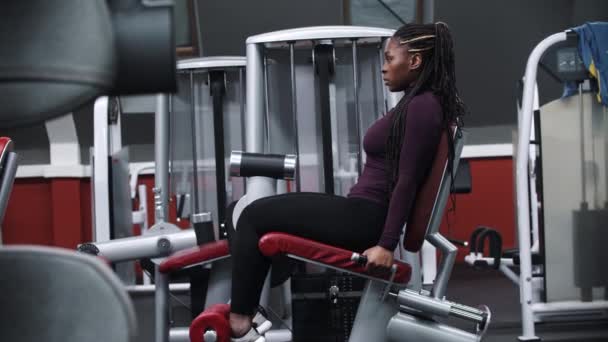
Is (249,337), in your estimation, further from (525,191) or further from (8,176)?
(525,191)

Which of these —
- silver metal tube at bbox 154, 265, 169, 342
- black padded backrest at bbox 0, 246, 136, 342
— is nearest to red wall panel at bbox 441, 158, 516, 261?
silver metal tube at bbox 154, 265, 169, 342

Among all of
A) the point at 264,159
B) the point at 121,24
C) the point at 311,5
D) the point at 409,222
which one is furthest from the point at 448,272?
the point at 311,5

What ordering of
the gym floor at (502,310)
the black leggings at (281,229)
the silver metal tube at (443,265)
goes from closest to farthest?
the black leggings at (281,229) < the silver metal tube at (443,265) < the gym floor at (502,310)

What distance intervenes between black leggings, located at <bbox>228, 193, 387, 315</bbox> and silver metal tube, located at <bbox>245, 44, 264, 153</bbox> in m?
0.59

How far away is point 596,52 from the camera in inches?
117

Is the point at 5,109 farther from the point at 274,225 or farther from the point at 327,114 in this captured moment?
the point at 327,114

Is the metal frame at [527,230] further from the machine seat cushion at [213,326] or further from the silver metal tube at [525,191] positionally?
the machine seat cushion at [213,326]

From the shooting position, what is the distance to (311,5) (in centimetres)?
532

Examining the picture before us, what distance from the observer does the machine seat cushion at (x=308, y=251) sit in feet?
6.57

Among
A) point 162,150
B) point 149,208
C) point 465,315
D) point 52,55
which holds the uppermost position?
point 52,55

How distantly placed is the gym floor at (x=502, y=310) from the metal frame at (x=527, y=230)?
0.10 meters

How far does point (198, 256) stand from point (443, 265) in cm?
76

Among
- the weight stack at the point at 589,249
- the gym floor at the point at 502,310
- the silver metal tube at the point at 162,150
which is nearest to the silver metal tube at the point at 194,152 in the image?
the silver metal tube at the point at 162,150

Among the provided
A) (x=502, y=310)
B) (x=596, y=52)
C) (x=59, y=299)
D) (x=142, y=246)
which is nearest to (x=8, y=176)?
(x=142, y=246)
